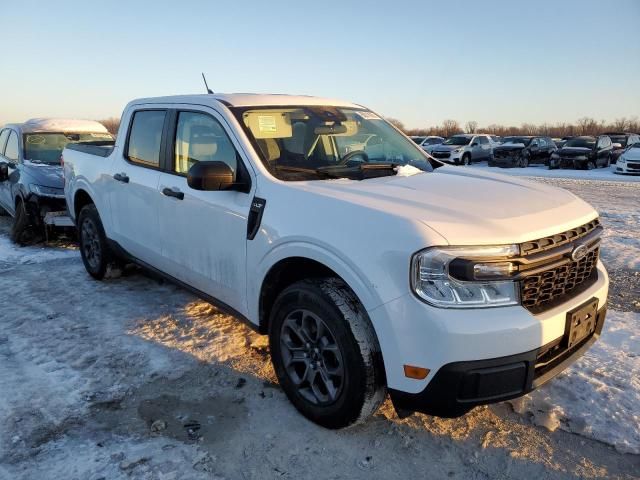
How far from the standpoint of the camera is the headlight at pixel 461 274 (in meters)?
2.28

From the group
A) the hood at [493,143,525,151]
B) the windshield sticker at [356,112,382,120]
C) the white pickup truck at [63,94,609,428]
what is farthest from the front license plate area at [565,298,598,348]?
the hood at [493,143,525,151]

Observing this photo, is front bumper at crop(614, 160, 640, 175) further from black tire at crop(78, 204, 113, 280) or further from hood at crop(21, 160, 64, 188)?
black tire at crop(78, 204, 113, 280)

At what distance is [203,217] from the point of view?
11.5 feet

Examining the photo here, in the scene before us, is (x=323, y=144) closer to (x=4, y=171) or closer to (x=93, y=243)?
(x=93, y=243)

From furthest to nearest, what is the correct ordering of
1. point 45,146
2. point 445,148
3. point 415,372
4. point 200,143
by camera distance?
point 445,148 < point 45,146 < point 200,143 < point 415,372

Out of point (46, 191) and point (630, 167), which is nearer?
point (46, 191)

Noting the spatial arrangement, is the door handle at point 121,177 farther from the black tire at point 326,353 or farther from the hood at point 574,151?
the hood at point 574,151

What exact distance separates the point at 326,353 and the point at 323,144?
1.56 meters

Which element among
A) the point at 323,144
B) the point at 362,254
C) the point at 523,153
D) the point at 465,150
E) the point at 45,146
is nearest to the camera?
the point at 362,254

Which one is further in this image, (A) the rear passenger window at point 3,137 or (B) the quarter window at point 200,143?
(A) the rear passenger window at point 3,137

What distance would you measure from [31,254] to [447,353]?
625 centimetres

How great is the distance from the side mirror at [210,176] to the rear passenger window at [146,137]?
3.99 feet

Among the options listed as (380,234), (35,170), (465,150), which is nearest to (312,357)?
(380,234)

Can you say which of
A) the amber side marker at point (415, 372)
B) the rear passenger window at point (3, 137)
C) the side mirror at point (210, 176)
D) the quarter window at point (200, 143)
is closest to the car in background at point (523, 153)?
the rear passenger window at point (3, 137)
